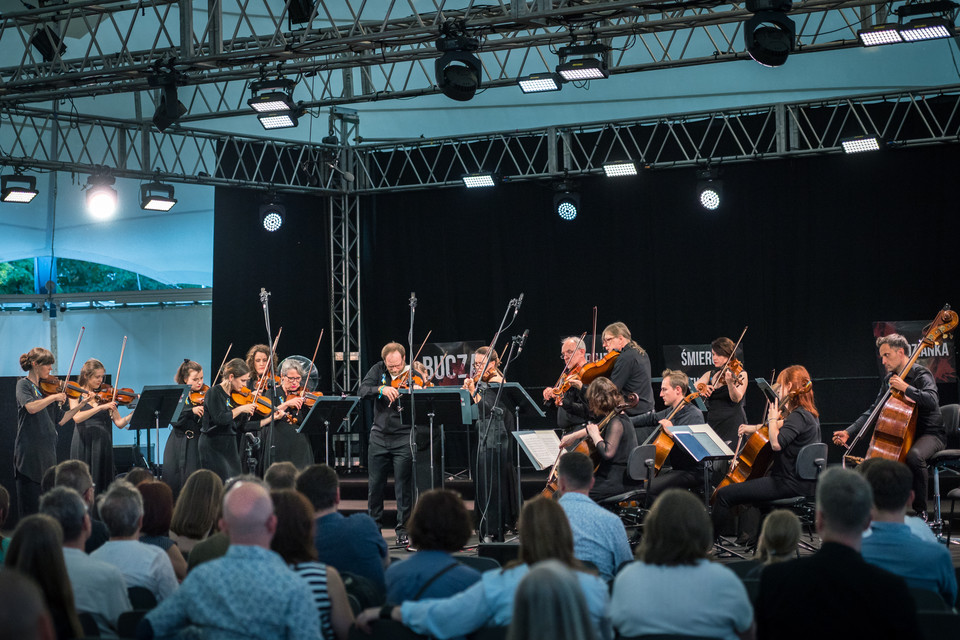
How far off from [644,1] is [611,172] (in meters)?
3.55

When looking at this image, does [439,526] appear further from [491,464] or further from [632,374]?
[632,374]

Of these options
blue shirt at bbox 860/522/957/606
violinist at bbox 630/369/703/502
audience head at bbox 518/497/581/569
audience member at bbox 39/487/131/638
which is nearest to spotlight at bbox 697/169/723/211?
violinist at bbox 630/369/703/502

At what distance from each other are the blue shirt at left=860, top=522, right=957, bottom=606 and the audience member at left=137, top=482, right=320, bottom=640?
2088 mm

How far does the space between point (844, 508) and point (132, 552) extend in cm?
262

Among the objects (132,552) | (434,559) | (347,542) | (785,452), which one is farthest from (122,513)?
(785,452)

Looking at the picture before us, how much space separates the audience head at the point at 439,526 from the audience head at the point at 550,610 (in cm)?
122

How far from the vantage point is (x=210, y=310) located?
14.0 metres

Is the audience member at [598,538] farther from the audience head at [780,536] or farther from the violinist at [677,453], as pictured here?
the violinist at [677,453]

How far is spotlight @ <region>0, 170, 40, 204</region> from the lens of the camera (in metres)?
11.0

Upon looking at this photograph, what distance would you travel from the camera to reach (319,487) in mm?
4223

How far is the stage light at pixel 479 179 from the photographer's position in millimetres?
11453

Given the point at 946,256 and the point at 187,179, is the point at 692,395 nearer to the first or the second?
the point at 946,256

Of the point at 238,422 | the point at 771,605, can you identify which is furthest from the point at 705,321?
the point at 771,605

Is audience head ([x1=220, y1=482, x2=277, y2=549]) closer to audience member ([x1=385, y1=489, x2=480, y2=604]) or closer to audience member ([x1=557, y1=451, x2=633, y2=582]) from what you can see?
audience member ([x1=385, y1=489, x2=480, y2=604])
